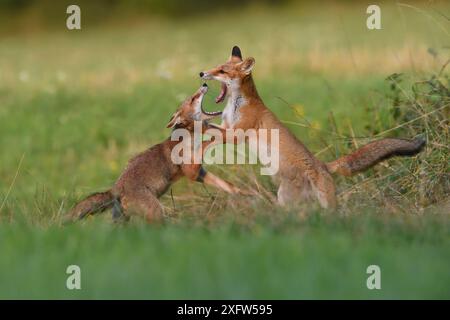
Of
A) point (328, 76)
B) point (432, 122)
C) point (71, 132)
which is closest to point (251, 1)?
point (328, 76)

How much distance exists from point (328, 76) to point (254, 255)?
15166mm

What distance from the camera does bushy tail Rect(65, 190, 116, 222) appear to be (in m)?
9.57

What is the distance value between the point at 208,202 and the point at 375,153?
195 centimetres

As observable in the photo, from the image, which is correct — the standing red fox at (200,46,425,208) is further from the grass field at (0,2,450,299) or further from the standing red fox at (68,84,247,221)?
the standing red fox at (68,84,247,221)

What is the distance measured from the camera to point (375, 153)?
9945 mm

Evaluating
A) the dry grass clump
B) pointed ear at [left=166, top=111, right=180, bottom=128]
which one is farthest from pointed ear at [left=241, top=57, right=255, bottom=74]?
the dry grass clump

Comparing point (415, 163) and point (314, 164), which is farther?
point (415, 163)

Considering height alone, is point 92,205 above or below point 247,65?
below

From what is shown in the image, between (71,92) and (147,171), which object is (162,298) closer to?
(147,171)

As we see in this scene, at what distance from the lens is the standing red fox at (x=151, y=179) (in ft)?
31.7

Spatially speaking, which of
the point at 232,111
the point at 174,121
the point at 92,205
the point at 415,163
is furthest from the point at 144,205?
the point at 415,163

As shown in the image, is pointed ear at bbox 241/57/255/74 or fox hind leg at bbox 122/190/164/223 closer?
fox hind leg at bbox 122/190/164/223

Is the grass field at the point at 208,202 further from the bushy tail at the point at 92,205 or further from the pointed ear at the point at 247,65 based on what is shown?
the pointed ear at the point at 247,65

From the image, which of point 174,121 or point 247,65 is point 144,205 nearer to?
point 174,121
